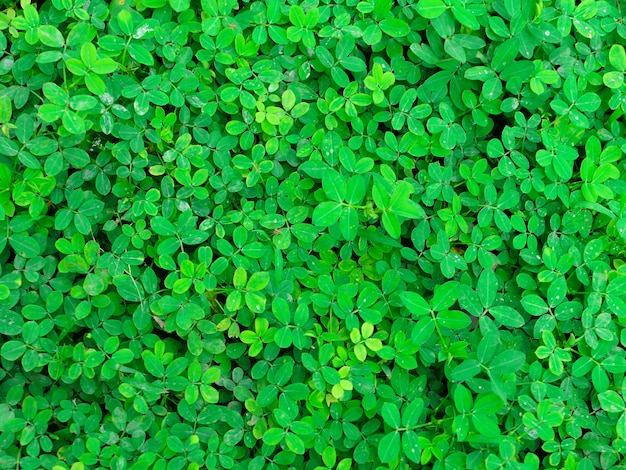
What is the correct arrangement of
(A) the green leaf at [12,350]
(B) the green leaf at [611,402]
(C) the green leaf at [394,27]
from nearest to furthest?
(A) the green leaf at [12,350] < (B) the green leaf at [611,402] < (C) the green leaf at [394,27]

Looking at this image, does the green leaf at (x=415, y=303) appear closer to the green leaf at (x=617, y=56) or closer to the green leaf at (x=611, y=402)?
the green leaf at (x=611, y=402)

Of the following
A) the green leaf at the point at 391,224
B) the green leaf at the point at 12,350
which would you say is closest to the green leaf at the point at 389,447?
the green leaf at the point at 391,224

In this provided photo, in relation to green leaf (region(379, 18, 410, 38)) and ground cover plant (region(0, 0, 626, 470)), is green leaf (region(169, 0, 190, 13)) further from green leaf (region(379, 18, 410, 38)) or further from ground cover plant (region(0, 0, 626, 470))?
green leaf (region(379, 18, 410, 38))

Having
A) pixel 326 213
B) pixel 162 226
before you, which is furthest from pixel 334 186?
pixel 162 226

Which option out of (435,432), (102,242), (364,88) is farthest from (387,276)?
(102,242)

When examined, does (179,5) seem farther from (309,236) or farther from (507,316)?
(507,316)

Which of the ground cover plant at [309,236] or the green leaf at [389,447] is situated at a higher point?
the ground cover plant at [309,236]

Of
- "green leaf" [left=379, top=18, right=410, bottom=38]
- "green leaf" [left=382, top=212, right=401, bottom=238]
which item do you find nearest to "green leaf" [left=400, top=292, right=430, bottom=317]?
"green leaf" [left=382, top=212, right=401, bottom=238]

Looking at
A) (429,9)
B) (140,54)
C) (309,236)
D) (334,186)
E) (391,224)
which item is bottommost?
(309,236)

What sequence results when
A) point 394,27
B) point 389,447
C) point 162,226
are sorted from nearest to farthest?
point 389,447 < point 162,226 < point 394,27
